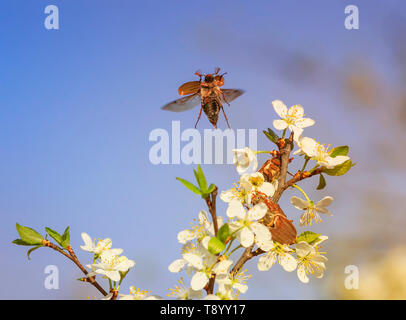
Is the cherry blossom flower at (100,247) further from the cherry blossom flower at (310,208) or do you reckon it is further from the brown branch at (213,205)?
the cherry blossom flower at (310,208)

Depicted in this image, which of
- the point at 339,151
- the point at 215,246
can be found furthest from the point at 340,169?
the point at 215,246

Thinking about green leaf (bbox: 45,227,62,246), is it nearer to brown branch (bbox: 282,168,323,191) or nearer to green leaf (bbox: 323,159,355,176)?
brown branch (bbox: 282,168,323,191)

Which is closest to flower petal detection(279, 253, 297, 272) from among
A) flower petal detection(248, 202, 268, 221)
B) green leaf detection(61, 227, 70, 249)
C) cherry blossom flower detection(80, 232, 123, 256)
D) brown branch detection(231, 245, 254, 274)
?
brown branch detection(231, 245, 254, 274)

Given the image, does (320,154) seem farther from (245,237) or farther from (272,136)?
(245,237)

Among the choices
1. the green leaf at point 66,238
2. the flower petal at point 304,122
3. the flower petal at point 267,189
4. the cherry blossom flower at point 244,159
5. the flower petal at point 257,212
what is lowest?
the green leaf at point 66,238

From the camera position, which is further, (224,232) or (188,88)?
(188,88)

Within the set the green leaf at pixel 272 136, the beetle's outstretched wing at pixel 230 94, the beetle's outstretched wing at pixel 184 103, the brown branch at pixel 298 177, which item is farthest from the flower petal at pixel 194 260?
the beetle's outstretched wing at pixel 230 94
